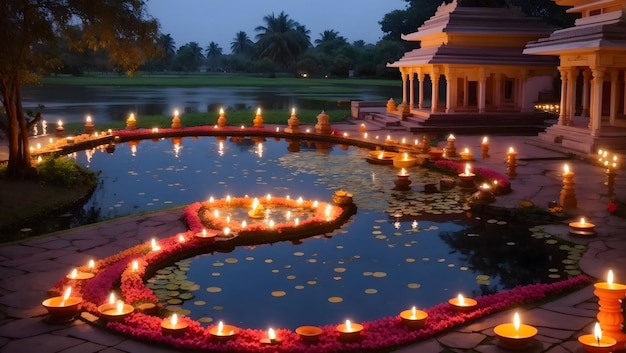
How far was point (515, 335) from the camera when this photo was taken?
602cm

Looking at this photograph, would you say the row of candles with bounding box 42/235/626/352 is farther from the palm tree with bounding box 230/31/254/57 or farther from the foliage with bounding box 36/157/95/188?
the palm tree with bounding box 230/31/254/57

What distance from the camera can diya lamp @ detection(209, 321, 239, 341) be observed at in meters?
6.21

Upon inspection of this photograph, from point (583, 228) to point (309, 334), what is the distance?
5.60m

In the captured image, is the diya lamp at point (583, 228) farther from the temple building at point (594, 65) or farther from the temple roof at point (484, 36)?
the temple roof at point (484, 36)

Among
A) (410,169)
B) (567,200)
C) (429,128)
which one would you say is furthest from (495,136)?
(567,200)

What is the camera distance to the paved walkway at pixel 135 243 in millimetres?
6207

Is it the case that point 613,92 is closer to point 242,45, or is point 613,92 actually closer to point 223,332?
point 223,332

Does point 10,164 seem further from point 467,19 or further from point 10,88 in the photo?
point 467,19

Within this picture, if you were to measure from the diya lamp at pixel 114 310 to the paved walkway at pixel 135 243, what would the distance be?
6.4 inches

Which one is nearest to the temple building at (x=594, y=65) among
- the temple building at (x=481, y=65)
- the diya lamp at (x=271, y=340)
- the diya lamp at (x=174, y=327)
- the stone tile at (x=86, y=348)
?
the temple building at (x=481, y=65)

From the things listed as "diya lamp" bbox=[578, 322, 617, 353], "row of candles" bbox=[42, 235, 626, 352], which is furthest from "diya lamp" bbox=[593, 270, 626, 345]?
"diya lamp" bbox=[578, 322, 617, 353]

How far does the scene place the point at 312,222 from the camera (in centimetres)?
1080

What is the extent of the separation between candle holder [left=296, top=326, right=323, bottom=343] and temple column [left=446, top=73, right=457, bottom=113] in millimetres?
20988

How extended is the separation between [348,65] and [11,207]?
81.0m
